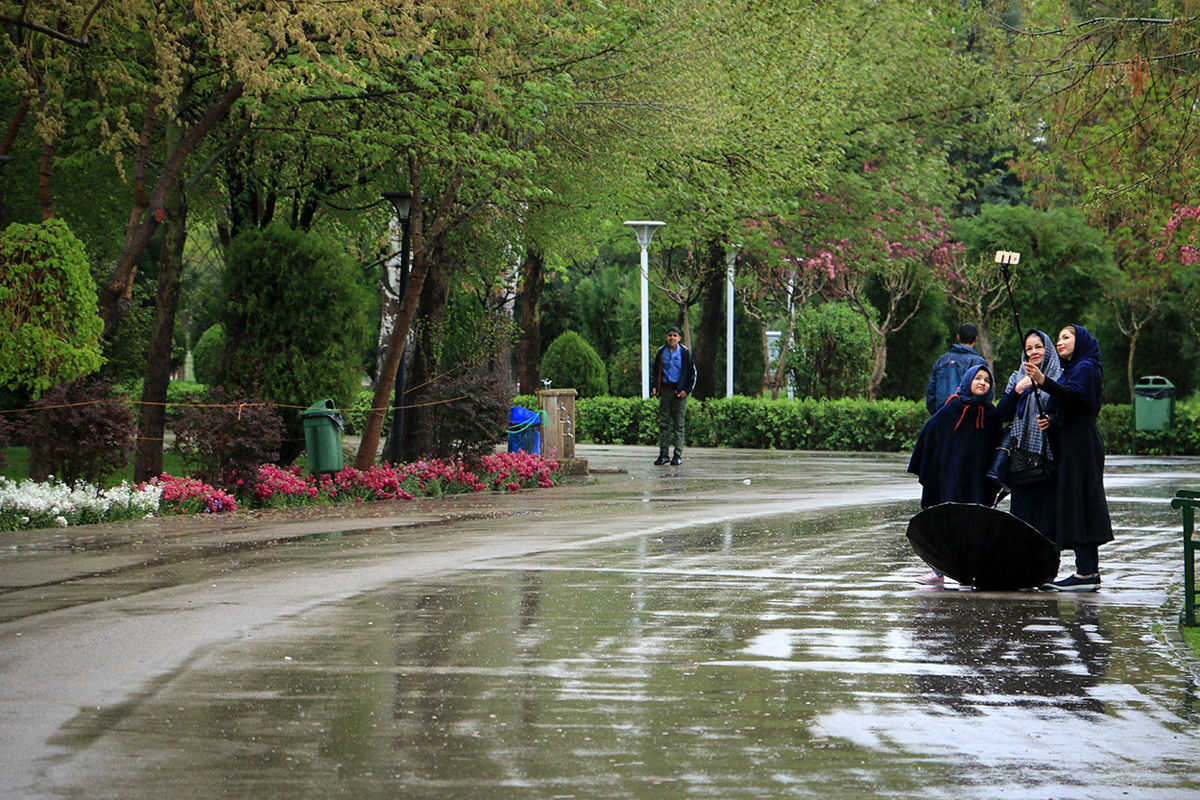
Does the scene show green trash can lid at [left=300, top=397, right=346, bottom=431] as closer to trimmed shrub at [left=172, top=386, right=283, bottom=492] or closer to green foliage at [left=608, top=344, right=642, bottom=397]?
trimmed shrub at [left=172, top=386, right=283, bottom=492]

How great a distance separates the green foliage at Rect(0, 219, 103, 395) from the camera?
54.1 ft

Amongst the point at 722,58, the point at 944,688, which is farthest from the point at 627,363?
the point at 944,688

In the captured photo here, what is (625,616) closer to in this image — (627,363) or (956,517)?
(956,517)

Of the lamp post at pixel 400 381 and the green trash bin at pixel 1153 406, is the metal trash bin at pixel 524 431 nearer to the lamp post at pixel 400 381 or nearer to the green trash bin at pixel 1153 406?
the lamp post at pixel 400 381

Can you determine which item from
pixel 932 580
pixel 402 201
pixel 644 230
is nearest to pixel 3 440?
pixel 402 201

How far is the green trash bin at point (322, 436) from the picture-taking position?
59.5 ft

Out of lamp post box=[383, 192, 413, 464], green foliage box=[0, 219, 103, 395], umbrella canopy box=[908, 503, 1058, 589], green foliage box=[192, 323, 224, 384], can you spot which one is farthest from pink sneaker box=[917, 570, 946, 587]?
green foliage box=[192, 323, 224, 384]

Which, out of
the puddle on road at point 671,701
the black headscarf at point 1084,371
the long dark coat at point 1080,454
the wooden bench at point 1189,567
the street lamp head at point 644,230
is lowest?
the puddle on road at point 671,701

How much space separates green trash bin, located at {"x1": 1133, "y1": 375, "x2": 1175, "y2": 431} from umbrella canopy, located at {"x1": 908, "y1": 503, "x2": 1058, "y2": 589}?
1868 cm

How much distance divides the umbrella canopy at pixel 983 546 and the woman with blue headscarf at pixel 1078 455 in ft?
0.88

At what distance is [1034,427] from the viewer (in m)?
10.9

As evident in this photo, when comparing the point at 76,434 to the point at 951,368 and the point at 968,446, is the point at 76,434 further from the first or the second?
the point at 968,446

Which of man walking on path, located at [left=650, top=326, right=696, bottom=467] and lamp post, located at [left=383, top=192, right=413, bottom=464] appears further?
man walking on path, located at [left=650, top=326, right=696, bottom=467]

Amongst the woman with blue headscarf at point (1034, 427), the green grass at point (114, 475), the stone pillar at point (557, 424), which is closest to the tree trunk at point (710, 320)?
the stone pillar at point (557, 424)
